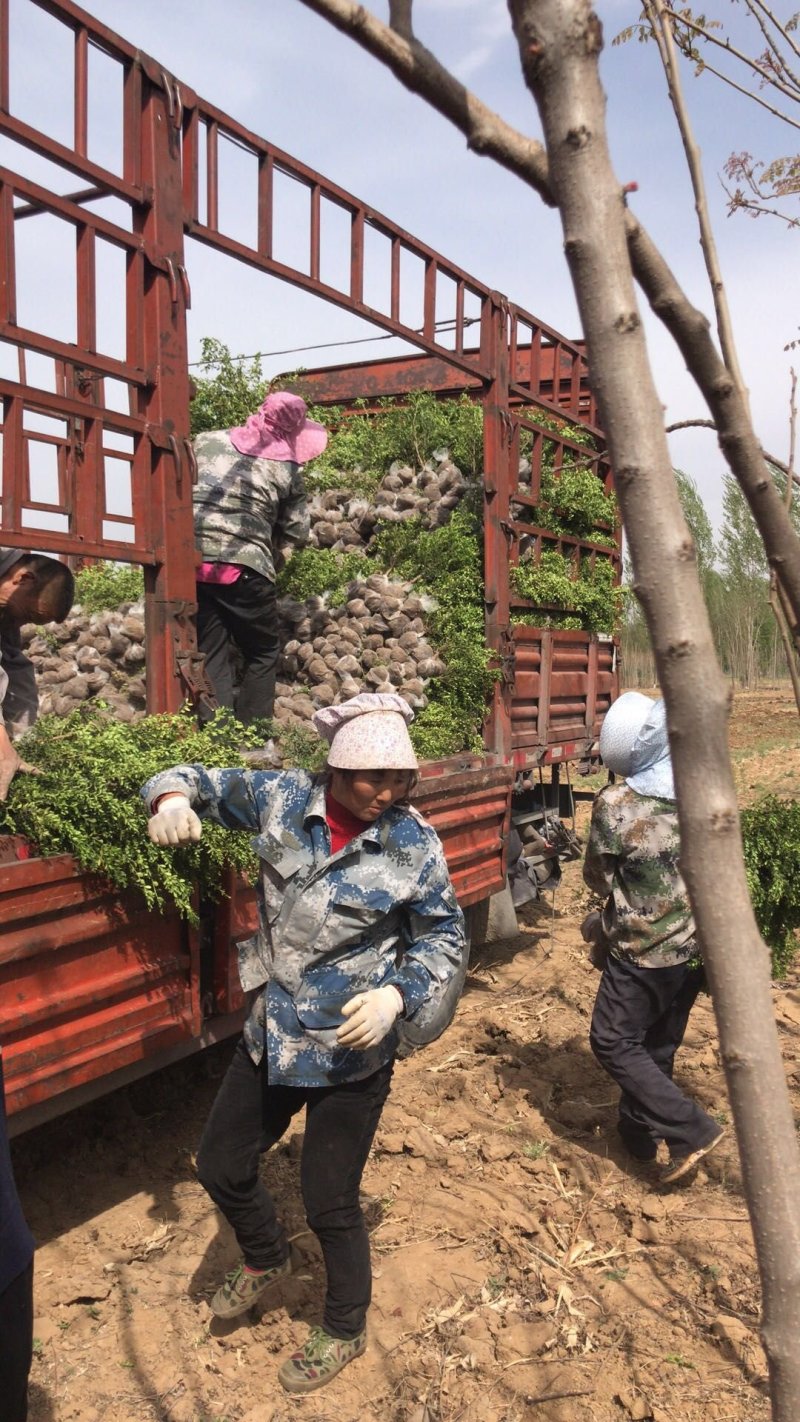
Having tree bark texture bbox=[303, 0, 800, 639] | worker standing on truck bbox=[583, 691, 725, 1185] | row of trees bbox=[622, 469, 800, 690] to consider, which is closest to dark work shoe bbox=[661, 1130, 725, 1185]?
worker standing on truck bbox=[583, 691, 725, 1185]

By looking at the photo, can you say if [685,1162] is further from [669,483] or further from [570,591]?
[570,591]

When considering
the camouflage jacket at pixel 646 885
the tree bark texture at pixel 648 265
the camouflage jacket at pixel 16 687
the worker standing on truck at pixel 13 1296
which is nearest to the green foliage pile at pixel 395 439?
the camouflage jacket at pixel 646 885

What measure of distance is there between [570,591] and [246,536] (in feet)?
7.39

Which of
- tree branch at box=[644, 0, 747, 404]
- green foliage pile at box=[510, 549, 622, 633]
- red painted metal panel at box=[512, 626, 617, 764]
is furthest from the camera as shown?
green foliage pile at box=[510, 549, 622, 633]

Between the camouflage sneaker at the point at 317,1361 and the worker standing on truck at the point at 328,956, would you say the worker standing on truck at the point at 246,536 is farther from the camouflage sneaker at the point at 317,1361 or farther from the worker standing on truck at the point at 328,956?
the camouflage sneaker at the point at 317,1361

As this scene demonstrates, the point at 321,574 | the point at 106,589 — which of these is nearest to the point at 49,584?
the point at 321,574

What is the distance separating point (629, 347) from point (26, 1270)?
194 cm

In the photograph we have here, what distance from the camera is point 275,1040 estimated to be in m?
2.78

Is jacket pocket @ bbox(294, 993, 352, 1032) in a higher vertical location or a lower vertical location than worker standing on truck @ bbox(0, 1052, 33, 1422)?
higher

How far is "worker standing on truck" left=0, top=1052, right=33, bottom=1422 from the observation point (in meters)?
1.95

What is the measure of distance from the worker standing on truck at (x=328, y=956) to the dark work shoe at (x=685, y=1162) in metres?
1.32

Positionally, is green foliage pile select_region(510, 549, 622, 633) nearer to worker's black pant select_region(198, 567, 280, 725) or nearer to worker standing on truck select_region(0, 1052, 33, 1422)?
worker's black pant select_region(198, 567, 280, 725)

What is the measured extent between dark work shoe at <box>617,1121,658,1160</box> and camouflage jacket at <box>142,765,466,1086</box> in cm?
153

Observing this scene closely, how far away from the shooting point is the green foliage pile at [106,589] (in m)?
6.54
